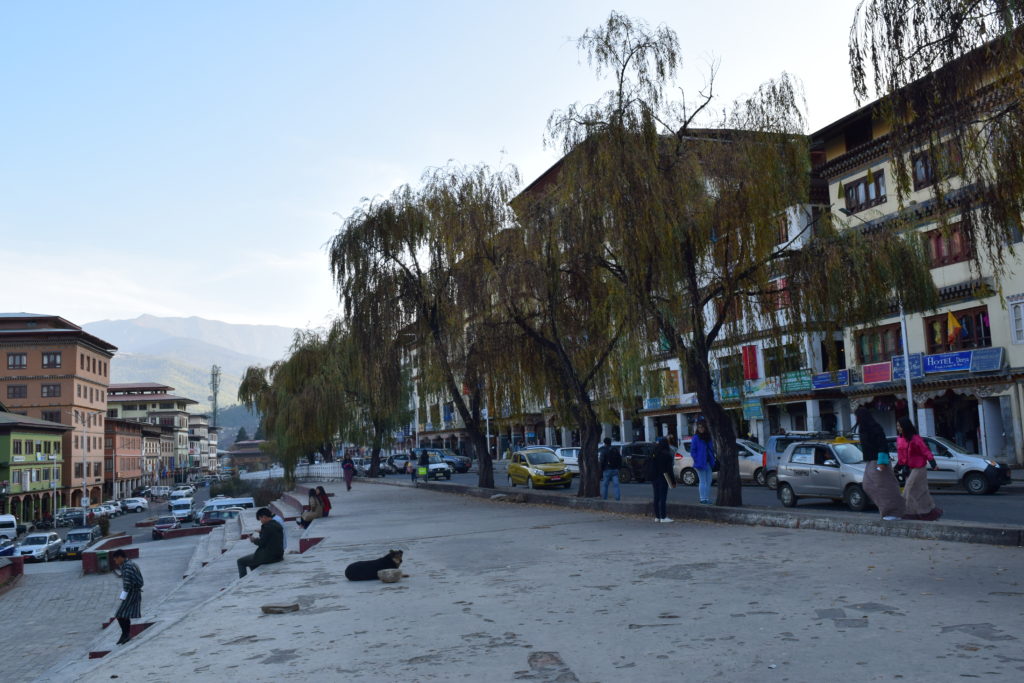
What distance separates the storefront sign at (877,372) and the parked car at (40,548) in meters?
39.5

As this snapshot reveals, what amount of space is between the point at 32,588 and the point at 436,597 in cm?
2534

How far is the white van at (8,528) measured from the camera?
48919 millimetres

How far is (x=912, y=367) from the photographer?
37719 millimetres

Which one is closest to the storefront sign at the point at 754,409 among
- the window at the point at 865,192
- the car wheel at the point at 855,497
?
the window at the point at 865,192

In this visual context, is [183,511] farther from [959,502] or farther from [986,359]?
[959,502]

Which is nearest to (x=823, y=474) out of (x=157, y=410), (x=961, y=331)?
(x=961, y=331)

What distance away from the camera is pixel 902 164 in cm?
1024

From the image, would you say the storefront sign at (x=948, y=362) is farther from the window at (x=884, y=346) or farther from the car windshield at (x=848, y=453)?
the car windshield at (x=848, y=453)

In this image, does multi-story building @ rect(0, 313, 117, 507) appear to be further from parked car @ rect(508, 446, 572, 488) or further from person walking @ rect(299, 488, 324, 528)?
person walking @ rect(299, 488, 324, 528)

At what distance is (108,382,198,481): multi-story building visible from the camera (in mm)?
155250

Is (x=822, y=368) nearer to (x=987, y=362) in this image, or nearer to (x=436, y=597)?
(x=987, y=362)

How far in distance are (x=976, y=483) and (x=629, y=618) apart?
1814 cm

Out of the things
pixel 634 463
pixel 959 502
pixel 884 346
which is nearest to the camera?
pixel 959 502

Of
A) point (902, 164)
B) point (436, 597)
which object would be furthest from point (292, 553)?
point (902, 164)
